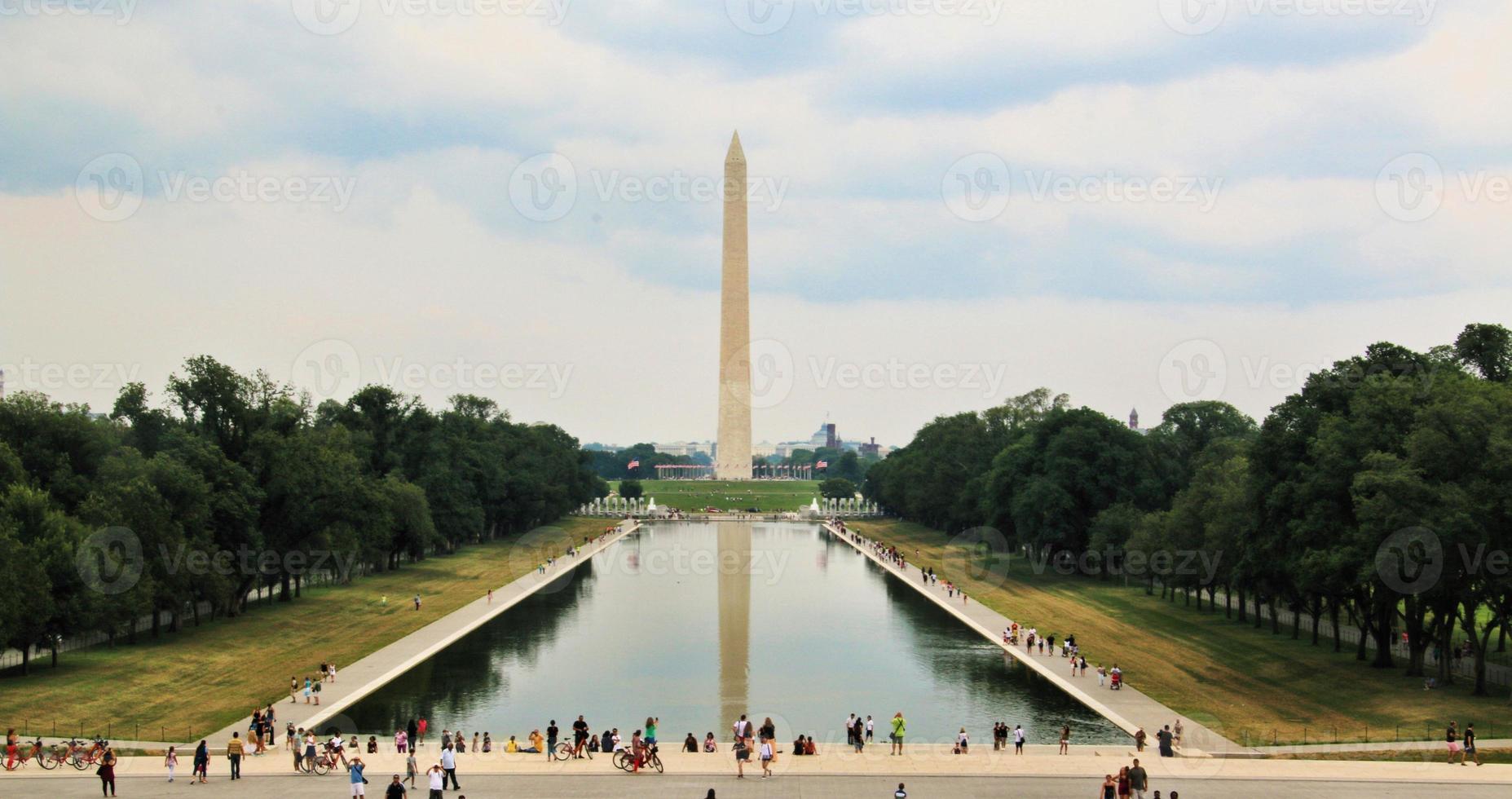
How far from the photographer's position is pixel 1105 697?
36.3m

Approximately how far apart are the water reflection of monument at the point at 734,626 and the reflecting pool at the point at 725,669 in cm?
12

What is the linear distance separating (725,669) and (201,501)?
2193cm

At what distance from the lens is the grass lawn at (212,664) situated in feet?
106

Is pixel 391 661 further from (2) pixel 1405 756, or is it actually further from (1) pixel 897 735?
(2) pixel 1405 756

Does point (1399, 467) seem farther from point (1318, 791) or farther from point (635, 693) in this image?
point (635, 693)

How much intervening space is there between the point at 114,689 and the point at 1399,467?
36.2 m

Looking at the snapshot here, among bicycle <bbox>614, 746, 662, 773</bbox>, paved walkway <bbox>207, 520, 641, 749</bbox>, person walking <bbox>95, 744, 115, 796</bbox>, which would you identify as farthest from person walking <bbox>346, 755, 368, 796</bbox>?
paved walkway <bbox>207, 520, 641, 749</bbox>

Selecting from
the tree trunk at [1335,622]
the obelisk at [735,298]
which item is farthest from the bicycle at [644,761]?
the obelisk at [735,298]

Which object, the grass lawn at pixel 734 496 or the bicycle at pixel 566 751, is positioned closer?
the bicycle at pixel 566 751

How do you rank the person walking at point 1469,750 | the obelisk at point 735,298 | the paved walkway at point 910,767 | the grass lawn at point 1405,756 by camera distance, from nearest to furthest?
the paved walkway at point 910,767 → the person walking at point 1469,750 → the grass lawn at point 1405,756 → the obelisk at point 735,298

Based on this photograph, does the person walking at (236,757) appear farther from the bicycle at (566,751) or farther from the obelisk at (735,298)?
the obelisk at (735,298)

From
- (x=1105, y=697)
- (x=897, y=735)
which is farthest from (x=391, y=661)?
(x=1105, y=697)

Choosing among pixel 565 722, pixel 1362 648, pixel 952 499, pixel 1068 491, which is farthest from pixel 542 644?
pixel 952 499

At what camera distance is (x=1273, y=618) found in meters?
49.6
